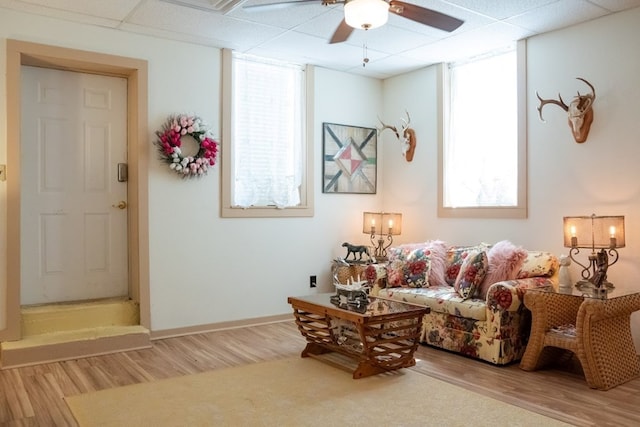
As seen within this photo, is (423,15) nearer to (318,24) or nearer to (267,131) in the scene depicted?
(318,24)

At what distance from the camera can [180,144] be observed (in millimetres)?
4742

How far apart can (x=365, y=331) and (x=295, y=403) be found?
0.64 m

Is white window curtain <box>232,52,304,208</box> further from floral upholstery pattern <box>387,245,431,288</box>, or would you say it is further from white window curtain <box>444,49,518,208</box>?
white window curtain <box>444,49,518,208</box>

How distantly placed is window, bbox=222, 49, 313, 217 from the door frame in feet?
2.56

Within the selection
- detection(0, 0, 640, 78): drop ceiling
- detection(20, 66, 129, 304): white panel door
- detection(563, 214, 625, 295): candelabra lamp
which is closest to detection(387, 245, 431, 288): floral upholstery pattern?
detection(563, 214, 625, 295): candelabra lamp

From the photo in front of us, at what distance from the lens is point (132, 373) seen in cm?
373

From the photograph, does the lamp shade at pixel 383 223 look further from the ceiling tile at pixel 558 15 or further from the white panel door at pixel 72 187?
the white panel door at pixel 72 187

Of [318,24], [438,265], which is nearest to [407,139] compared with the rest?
[438,265]

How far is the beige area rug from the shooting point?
9.42ft

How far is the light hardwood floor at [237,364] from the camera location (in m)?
2.99

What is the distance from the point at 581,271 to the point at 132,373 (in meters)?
3.46

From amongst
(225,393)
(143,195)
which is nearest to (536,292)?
(225,393)

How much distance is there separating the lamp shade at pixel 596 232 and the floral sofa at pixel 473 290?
383 millimetres

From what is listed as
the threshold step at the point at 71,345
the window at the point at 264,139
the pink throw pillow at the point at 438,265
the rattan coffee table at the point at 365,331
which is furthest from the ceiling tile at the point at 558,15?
the threshold step at the point at 71,345
